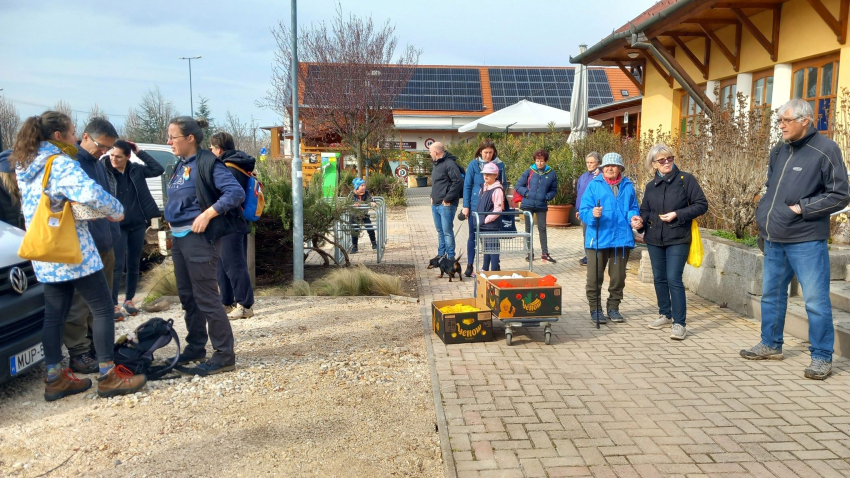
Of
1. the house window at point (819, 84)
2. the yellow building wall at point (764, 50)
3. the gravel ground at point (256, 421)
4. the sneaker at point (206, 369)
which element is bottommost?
the gravel ground at point (256, 421)

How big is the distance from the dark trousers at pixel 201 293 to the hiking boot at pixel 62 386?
85cm

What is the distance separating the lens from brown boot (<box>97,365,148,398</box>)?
4.62 meters

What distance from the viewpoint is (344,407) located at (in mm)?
4559

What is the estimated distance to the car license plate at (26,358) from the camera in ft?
14.5

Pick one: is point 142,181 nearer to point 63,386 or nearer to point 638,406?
point 63,386

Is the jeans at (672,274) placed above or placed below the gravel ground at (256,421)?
above

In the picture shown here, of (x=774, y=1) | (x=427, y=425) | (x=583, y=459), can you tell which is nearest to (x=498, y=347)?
(x=427, y=425)

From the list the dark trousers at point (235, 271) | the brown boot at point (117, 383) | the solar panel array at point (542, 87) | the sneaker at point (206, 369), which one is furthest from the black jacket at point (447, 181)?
the solar panel array at point (542, 87)

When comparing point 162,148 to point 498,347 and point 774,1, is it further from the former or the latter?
point 774,1

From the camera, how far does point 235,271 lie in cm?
682

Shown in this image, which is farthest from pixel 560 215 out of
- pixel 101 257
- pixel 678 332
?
pixel 101 257

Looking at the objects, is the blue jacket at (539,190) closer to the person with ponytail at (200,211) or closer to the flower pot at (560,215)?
the flower pot at (560,215)

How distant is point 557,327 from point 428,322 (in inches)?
50.9

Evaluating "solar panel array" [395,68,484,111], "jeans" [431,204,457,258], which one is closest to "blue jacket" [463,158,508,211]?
"jeans" [431,204,457,258]
